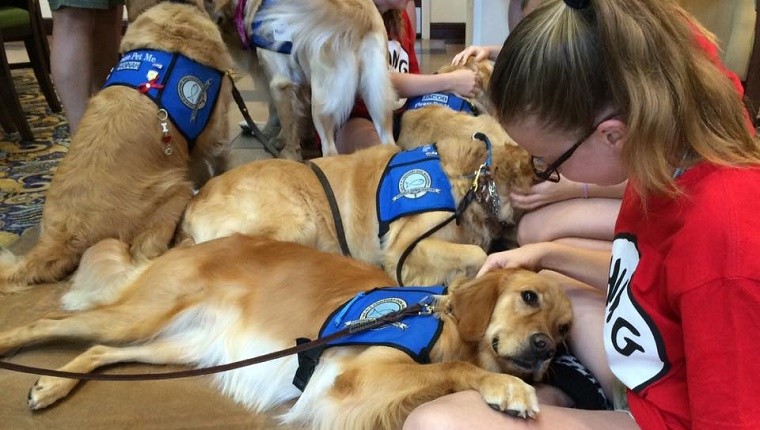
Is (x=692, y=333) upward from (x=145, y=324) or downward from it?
upward

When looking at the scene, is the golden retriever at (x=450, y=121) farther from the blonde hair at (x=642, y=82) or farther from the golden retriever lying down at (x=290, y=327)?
the blonde hair at (x=642, y=82)

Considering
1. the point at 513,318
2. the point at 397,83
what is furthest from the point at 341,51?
the point at 513,318

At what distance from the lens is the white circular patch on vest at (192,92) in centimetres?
261

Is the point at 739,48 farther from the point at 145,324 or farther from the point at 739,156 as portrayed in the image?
the point at 145,324

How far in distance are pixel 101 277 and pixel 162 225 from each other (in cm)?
42

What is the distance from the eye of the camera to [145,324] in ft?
6.10

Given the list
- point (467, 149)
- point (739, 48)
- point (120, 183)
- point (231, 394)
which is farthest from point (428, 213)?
point (739, 48)

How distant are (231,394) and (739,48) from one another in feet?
10.4

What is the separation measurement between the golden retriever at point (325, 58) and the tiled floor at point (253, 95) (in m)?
0.50

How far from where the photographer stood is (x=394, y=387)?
1.47 meters

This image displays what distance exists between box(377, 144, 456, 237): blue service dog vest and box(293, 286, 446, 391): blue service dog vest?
58 centimetres

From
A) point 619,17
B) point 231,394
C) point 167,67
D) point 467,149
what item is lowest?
point 231,394

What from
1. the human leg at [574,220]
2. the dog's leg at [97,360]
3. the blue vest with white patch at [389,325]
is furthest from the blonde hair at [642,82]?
the dog's leg at [97,360]

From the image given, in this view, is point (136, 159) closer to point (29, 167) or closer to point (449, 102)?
point (449, 102)
